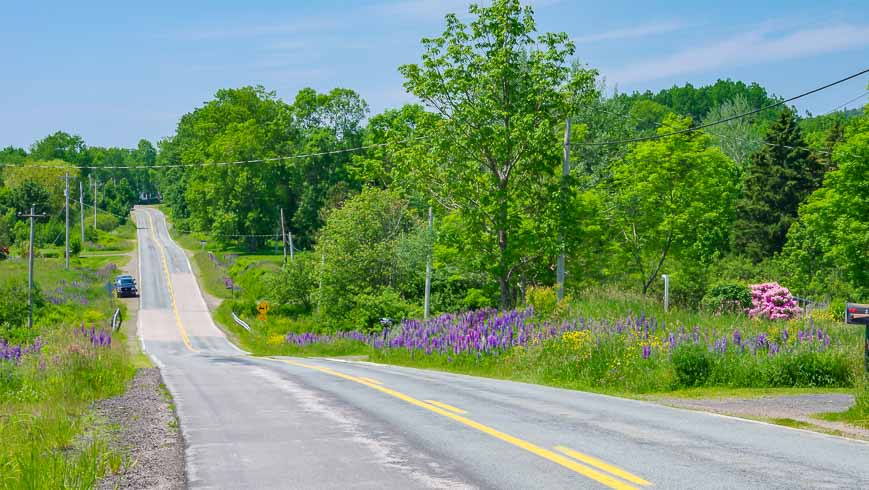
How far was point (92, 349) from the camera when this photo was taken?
59.3ft

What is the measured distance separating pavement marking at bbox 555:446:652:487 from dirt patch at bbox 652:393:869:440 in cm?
383

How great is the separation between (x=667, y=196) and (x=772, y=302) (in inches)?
422

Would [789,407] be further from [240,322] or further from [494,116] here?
[240,322]

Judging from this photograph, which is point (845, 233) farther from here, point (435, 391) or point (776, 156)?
point (435, 391)

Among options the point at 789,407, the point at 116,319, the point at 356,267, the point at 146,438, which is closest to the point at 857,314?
the point at 789,407

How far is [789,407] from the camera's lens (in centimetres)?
1277

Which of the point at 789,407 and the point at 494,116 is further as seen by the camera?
the point at 494,116

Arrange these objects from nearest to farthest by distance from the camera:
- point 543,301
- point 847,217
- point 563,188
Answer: point 543,301 → point 563,188 → point 847,217

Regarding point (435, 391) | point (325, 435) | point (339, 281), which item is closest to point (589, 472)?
point (325, 435)

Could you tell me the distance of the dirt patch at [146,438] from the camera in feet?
26.2

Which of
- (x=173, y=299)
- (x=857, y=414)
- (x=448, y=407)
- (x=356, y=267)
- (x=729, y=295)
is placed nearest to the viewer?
(x=857, y=414)

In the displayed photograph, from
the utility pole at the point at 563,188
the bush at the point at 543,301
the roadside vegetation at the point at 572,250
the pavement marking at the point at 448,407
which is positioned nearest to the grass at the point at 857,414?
the roadside vegetation at the point at 572,250

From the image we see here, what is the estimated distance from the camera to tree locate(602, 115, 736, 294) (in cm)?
4028

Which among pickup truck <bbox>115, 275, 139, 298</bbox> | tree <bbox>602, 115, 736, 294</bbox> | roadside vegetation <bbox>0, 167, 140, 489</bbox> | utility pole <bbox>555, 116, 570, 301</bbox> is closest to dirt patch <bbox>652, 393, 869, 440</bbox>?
roadside vegetation <bbox>0, 167, 140, 489</bbox>
